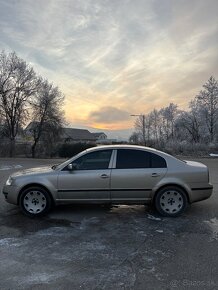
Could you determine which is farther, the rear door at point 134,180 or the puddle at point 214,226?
the rear door at point 134,180

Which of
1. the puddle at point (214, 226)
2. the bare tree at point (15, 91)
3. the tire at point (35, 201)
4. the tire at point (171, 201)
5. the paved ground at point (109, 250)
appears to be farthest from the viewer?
the bare tree at point (15, 91)

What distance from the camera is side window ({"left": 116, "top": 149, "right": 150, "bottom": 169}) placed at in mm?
7641

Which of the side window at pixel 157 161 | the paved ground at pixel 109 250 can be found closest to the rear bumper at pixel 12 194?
the paved ground at pixel 109 250

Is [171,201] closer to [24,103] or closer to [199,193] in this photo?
[199,193]

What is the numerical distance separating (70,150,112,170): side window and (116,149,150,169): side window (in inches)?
9.9

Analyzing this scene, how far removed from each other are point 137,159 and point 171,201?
1.16 metres

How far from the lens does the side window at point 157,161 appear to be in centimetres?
764

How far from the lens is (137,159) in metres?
7.71

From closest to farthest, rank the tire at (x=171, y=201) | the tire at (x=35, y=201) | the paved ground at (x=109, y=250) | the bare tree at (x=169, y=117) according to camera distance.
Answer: the paved ground at (x=109, y=250), the tire at (x=171, y=201), the tire at (x=35, y=201), the bare tree at (x=169, y=117)

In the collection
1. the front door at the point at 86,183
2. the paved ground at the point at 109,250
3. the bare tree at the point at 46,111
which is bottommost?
the paved ground at the point at 109,250

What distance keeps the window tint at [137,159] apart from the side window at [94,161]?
0.27 metres

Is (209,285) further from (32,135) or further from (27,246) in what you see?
(32,135)

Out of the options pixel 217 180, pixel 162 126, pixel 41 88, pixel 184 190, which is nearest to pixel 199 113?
pixel 41 88

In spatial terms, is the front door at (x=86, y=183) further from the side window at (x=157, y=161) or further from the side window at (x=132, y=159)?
the side window at (x=157, y=161)
